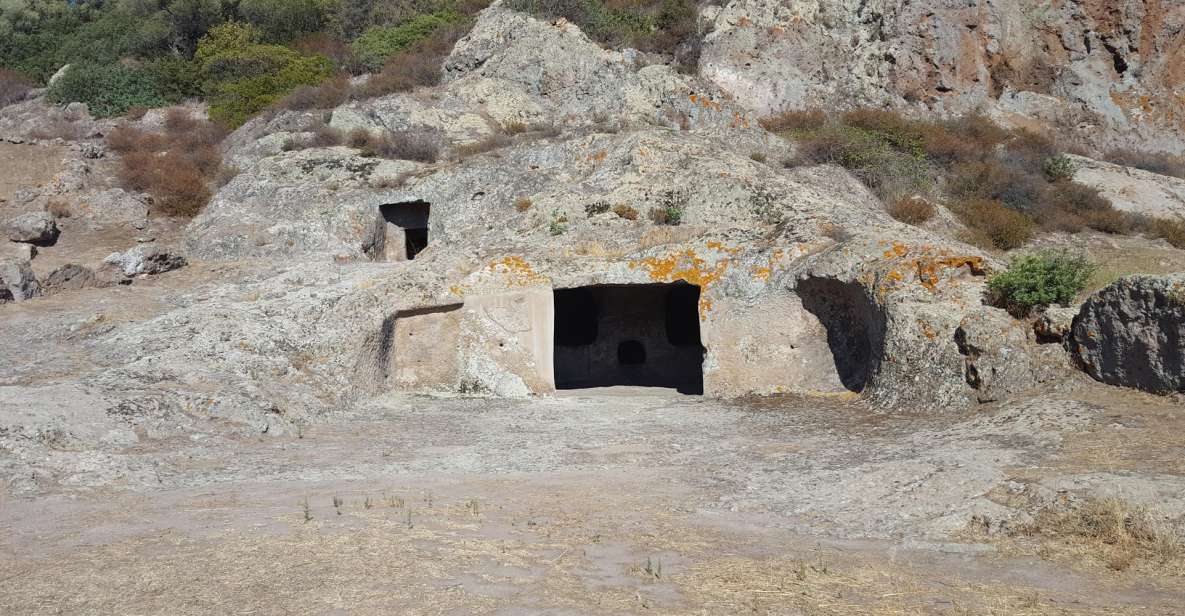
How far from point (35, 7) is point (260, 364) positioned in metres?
41.7

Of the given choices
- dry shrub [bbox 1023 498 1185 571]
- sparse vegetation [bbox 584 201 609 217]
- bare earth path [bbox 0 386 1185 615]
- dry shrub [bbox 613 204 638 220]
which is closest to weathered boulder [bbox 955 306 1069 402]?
bare earth path [bbox 0 386 1185 615]

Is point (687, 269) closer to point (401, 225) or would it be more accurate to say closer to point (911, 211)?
point (911, 211)

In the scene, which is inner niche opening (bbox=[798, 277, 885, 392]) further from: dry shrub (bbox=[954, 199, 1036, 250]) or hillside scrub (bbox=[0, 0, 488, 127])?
hillside scrub (bbox=[0, 0, 488, 127])

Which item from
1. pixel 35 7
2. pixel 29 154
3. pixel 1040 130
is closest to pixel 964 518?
pixel 1040 130

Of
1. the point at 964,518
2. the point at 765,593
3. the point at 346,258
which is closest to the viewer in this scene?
the point at 765,593

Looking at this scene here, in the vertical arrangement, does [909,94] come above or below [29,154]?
above

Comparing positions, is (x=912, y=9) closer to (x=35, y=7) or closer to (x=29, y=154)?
(x=29, y=154)

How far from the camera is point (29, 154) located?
23.6 metres

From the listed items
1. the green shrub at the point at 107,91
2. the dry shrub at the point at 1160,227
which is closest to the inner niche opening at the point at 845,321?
the dry shrub at the point at 1160,227

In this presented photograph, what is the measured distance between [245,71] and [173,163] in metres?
10.3

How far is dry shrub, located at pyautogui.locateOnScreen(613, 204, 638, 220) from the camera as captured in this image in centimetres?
1564

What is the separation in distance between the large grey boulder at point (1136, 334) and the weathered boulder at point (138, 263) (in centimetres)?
1487

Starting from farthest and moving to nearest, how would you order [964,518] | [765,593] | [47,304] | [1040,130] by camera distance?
[1040,130] → [47,304] → [964,518] → [765,593]

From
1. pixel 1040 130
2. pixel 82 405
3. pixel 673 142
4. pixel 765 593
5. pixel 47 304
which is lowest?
pixel 765 593
